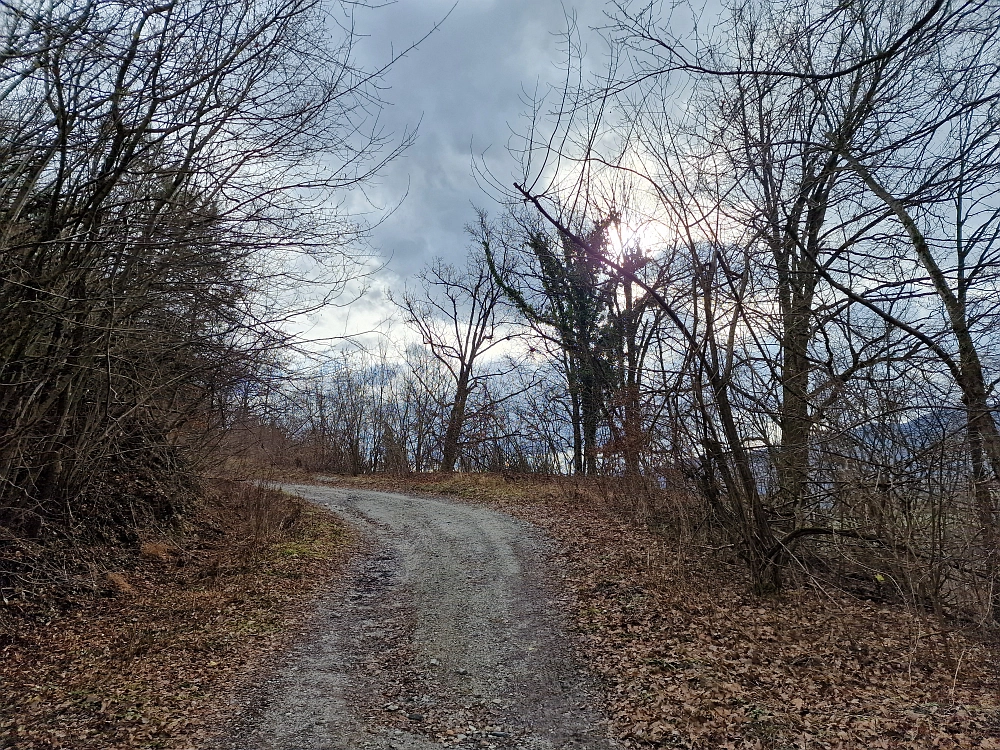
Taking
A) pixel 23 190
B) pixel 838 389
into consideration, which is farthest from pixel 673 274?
pixel 23 190

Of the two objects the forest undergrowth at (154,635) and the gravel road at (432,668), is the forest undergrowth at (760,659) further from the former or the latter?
the forest undergrowth at (154,635)

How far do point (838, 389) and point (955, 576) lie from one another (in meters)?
2.23

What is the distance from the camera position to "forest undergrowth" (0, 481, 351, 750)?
4602 mm

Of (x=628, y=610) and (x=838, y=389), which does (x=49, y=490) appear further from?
(x=838, y=389)

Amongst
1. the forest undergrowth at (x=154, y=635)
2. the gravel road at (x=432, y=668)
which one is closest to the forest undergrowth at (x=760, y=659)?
the gravel road at (x=432, y=668)

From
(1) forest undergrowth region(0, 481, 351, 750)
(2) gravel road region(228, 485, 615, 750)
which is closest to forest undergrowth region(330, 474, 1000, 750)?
(2) gravel road region(228, 485, 615, 750)

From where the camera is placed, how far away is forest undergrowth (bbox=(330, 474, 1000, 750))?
4.62 metres

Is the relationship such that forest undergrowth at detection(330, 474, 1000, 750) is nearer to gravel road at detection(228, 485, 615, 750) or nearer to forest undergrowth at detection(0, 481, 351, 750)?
gravel road at detection(228, 485, 615, 750)

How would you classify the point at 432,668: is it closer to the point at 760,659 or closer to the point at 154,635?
the point at 154,635

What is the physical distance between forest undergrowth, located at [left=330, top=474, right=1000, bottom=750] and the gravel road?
0.48 m

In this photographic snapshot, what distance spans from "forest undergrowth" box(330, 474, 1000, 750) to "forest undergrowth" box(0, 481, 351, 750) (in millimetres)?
3569

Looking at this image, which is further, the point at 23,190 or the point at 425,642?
the point at 425,642

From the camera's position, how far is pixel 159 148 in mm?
5699

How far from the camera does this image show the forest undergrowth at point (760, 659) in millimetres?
4625
